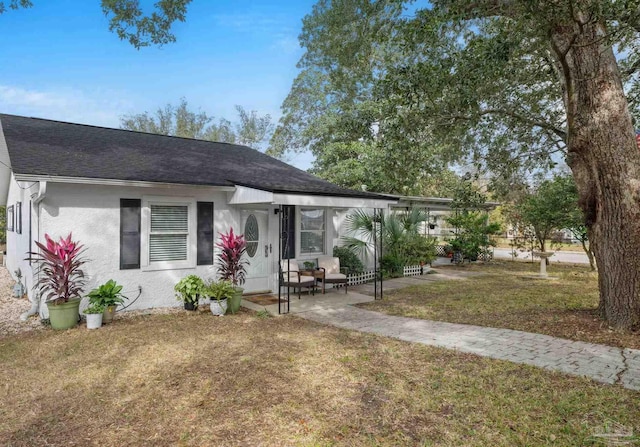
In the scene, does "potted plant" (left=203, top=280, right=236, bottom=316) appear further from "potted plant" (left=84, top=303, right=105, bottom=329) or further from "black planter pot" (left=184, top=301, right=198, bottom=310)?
"potted plant" (left=84, top=303, right=105, bottom=329)

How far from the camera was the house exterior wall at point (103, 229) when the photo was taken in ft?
24.1

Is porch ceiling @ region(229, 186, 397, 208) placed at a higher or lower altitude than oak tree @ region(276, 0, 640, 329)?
lower

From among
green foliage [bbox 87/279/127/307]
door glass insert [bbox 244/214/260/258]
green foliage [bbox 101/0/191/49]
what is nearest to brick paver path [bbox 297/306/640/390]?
door glass insert [bbox 244/214/260/258]

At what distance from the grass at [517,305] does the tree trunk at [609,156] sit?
2.12ft

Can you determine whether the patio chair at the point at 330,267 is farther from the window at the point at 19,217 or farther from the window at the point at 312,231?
the window at the point at 19,217

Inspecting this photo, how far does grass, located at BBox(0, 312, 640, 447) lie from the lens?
345 cm

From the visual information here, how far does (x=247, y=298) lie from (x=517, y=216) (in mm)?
14736

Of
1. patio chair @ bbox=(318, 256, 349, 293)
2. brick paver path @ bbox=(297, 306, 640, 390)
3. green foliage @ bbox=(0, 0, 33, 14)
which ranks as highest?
green foliage @ bbox=(0, 0, 33, 14)

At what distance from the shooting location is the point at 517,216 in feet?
61.8

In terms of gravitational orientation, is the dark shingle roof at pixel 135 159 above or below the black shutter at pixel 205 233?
above

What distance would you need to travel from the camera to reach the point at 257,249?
33.6ft

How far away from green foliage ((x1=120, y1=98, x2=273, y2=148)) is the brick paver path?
3226cm

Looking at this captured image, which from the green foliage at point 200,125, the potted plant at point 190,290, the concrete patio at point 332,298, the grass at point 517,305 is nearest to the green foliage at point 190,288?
the potted plant at point 190,290

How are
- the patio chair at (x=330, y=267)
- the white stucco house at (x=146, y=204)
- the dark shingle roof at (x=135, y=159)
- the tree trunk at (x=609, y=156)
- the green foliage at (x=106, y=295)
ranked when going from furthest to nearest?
the patio chair at (x=330, y=267) < the dark shingle roof at (x=135, y=159) < the white stucco house at (x=146, y=204) < the green foliage at (x=106, y=295) < the tree trunk at (x=609, y=156)
